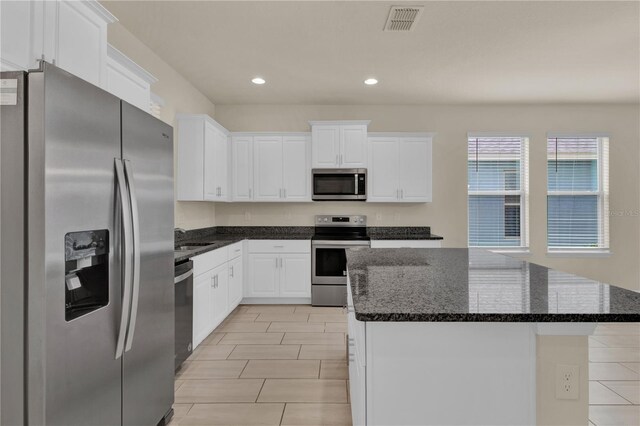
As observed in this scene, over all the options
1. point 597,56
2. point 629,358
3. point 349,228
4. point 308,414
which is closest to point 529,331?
point 308,414

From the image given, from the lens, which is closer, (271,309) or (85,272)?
(85,272)

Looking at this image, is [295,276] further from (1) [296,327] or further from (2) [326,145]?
(2) [326,145]

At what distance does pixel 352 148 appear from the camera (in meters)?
5.11

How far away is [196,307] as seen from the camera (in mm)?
3186

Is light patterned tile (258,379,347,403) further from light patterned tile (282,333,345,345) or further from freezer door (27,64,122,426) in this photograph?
freezer door (27,64,122,426)

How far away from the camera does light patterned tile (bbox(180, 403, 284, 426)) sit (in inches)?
89.2

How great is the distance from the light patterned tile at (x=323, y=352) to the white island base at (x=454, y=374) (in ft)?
6.52

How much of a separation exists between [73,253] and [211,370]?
188 cm

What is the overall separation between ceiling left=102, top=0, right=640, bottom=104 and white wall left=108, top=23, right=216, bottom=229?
0.09 m

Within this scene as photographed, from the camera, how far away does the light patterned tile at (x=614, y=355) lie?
316 centimetres

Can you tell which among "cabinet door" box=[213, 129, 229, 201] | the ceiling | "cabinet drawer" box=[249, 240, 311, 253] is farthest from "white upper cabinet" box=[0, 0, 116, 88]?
"cabinet drawer" box=[249, 240, 311, 253]

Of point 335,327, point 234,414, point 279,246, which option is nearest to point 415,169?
point 279,246

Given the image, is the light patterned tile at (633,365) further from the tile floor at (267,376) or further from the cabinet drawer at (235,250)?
the cabinet drawer at (235,250)

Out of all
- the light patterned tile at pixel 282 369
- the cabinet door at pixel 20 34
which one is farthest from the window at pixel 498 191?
the cabinet door at pixel 20 34
